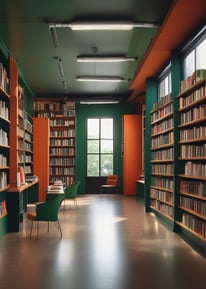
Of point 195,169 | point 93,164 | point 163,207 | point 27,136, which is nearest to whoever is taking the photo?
point 195,169

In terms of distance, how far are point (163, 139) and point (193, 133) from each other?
2420 mm

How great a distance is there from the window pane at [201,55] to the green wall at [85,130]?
9.96 metres

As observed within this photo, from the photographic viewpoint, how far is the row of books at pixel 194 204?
629cm

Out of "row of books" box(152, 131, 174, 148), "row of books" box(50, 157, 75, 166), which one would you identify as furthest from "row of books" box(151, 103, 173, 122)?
"row of books" box(50, 157, 75, 166)

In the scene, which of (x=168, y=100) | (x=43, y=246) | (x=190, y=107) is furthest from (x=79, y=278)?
(x=168, y=100)

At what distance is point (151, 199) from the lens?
1077cm

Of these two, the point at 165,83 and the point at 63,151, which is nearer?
the point at 165,83

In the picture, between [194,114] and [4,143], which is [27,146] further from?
[194,114]

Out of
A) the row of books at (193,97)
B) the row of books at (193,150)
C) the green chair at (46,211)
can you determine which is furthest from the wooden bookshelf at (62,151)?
the row of books at (193,97)

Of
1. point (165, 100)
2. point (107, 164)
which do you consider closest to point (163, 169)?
point (165, 100)

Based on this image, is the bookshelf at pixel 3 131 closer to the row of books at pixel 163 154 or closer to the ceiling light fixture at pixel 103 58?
the ceiling light fixture at pixel 103 58

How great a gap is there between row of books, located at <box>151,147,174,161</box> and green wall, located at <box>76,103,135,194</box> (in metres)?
6.48

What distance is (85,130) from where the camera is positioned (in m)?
17.2

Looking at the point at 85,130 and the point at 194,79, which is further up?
the point at 194,79
